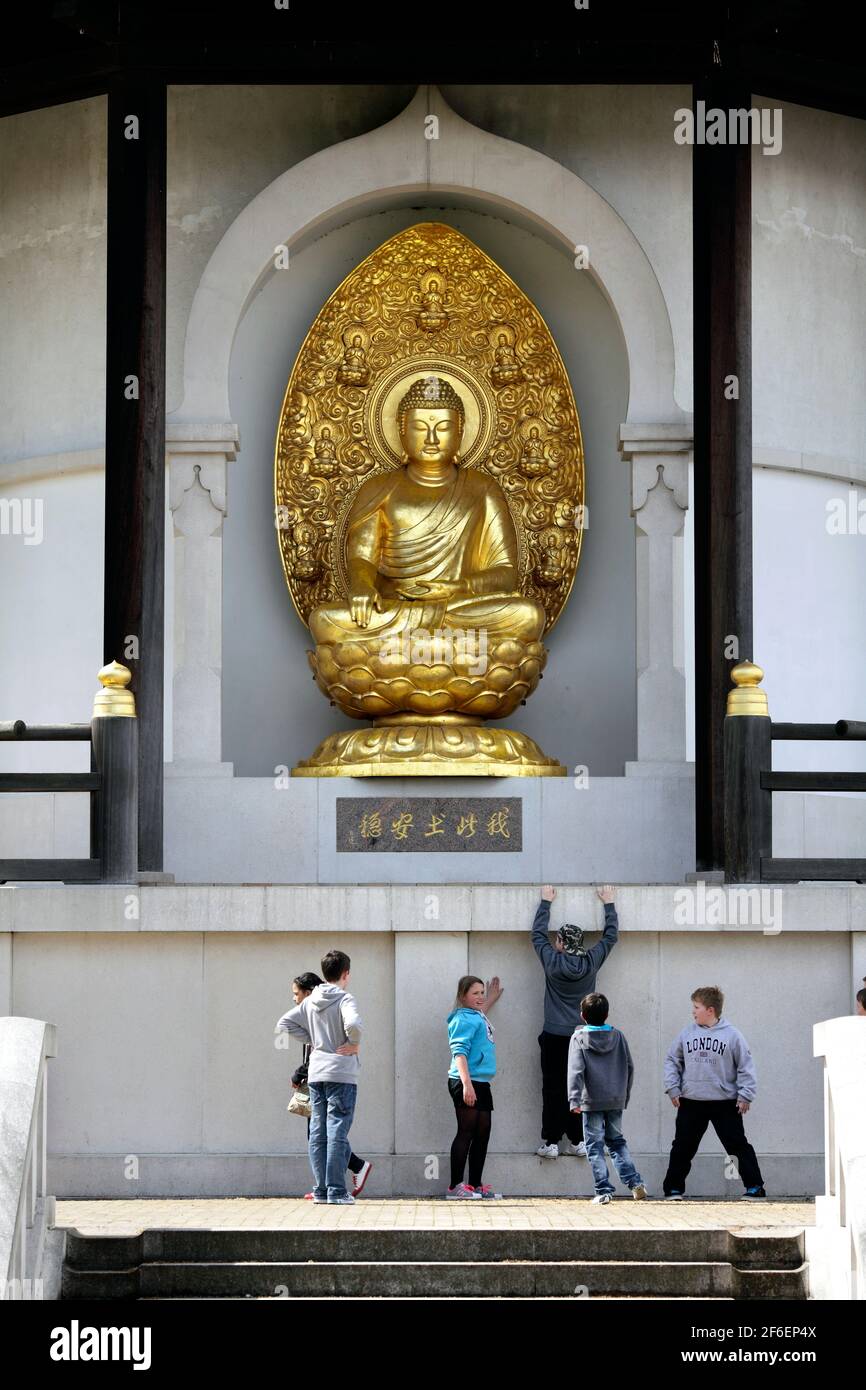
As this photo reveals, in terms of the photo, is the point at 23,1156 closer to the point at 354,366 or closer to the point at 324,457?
the point at 324,457

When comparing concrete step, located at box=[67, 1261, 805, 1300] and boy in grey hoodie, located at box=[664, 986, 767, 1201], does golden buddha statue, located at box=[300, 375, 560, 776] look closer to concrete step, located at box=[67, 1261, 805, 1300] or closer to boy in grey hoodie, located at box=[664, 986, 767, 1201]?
boy in grey hoodie, located at box=[664, 986, 767, 1201]

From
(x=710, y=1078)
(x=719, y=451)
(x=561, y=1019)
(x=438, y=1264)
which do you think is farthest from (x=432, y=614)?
(x=438, y=1264)

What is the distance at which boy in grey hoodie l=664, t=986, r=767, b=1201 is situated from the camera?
9.77 m

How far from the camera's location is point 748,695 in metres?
11.5

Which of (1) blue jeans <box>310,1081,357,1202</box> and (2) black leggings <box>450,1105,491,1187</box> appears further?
(2) black leggings <box>450,1105,491,1187</box>

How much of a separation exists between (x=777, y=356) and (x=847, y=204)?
1.20 metres

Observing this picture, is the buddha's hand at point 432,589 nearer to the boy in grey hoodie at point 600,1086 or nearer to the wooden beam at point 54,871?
the wooden beam at point 54,871

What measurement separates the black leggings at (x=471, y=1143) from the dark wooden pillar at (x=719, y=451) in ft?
8.14

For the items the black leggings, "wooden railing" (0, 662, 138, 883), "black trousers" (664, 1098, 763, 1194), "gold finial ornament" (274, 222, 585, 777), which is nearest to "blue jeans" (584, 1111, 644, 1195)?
"black trousers" (664, 1098, 763, 1194)

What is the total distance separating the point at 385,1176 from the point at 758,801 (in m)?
2.64

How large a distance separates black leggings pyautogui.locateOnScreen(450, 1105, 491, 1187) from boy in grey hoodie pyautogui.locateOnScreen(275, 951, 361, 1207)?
0.62 m

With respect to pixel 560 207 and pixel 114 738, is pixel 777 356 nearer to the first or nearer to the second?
pixel 560 207

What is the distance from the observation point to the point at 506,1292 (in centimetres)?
823

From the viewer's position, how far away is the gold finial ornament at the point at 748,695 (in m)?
11.5
